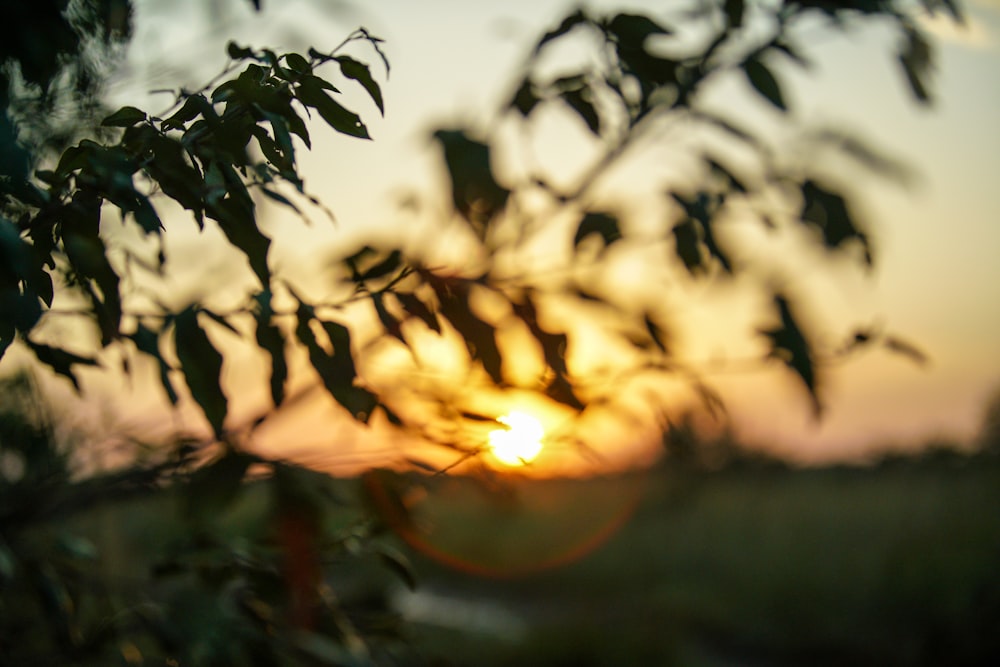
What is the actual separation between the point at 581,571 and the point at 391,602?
374 inches

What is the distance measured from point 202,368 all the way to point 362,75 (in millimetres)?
298

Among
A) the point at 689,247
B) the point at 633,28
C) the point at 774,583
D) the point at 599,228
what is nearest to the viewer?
the point at 633,28

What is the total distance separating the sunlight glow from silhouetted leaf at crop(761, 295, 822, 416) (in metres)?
0.36

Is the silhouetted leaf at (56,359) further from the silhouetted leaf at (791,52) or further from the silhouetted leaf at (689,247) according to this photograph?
the silhouetted leaf at (791,52)

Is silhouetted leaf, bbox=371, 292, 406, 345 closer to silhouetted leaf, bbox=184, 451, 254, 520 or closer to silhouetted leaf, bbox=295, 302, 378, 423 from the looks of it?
silhouetted leaf, bbox=295, 302, 378, 423

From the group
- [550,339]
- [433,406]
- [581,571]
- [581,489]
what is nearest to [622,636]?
[581,571]

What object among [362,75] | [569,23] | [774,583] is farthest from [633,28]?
[774,583]

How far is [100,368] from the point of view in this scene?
2.71ft

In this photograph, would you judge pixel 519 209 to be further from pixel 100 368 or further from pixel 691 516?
pixel 691 516

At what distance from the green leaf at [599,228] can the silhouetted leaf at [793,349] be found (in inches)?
10.7

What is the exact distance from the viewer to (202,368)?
2.30 ft


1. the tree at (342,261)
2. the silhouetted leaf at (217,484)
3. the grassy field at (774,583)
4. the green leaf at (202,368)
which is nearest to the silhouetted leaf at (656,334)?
the tree at (342,261)

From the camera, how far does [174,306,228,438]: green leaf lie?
688 millimetres

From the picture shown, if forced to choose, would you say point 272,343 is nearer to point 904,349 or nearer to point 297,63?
point 297,63
